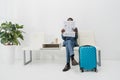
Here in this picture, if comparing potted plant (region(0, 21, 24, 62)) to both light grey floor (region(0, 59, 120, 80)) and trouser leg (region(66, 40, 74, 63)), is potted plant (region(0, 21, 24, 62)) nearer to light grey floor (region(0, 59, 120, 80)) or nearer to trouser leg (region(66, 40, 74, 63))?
light grey floor (region(0, 59, 120, 80))

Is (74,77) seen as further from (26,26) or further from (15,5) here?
(15,5)

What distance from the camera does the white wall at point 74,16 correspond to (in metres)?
5.00

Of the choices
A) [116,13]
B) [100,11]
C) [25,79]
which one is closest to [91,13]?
[100,11]

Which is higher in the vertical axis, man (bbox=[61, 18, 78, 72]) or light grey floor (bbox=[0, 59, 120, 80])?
man (bbox=[61, 18, 78, 72])

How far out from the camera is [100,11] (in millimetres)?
5020

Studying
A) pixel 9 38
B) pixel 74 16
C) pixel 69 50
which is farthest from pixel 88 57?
pixel 9 38

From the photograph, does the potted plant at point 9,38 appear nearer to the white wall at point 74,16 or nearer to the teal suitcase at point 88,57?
the white wall at point 74,16

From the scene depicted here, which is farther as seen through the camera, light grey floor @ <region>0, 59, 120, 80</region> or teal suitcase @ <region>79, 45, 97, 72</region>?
teal suitcase @ <region>79, 45, 97, 72</region>

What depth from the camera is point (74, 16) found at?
5109mm

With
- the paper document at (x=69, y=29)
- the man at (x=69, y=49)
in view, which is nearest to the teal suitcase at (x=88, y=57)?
the man at (x=69, y=49)

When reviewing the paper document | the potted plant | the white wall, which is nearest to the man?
the paper document

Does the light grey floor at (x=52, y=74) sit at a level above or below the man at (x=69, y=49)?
below

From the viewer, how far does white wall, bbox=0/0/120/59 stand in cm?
500

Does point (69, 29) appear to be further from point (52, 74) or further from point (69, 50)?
point (52, 74)
